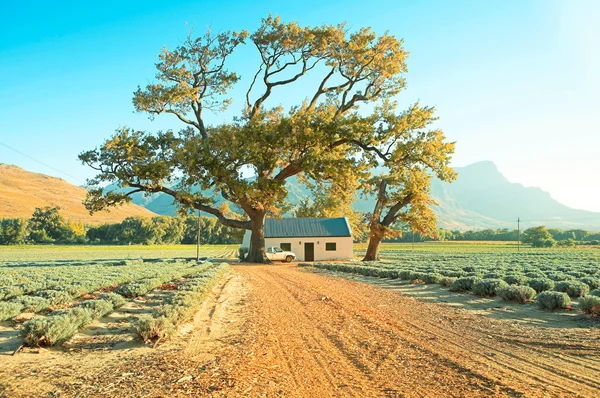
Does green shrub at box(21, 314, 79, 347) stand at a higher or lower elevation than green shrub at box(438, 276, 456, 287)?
lower

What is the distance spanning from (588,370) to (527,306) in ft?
20.0

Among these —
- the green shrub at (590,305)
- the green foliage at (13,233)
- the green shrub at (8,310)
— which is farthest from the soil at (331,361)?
the green foliage at (13,233)

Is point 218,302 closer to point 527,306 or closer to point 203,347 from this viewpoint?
point 203,347

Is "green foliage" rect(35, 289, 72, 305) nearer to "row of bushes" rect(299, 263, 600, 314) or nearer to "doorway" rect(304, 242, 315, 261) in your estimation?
"row of bushes" rect(299, 263, 600, 314)

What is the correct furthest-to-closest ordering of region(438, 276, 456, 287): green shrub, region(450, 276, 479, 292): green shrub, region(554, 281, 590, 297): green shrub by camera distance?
region(438, 276, 456, 287): green shrub
region(450, 276, 479, 292): green shrub
region(554, 281, 590, 297): green shrub

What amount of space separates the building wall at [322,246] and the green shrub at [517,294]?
110 ft

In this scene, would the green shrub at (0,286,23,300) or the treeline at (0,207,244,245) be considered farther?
the treeline at (0,207,244,245)

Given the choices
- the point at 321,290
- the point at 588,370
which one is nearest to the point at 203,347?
the point at 588,370

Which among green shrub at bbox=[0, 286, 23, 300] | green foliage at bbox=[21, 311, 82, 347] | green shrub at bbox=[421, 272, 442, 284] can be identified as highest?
green shrub at bbox=[421, 272, 442, 284]

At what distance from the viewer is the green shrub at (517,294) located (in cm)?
1162

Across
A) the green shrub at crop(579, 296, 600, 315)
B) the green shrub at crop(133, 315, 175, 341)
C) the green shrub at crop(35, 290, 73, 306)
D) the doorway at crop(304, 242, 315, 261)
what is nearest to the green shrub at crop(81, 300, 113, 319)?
the green shrub at crop(35, 290, 73, 306)

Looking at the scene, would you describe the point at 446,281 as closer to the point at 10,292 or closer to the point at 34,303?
the point at 34,303

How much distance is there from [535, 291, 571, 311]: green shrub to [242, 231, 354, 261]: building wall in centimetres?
3514

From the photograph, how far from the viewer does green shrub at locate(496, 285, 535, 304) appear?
11.6 metres
